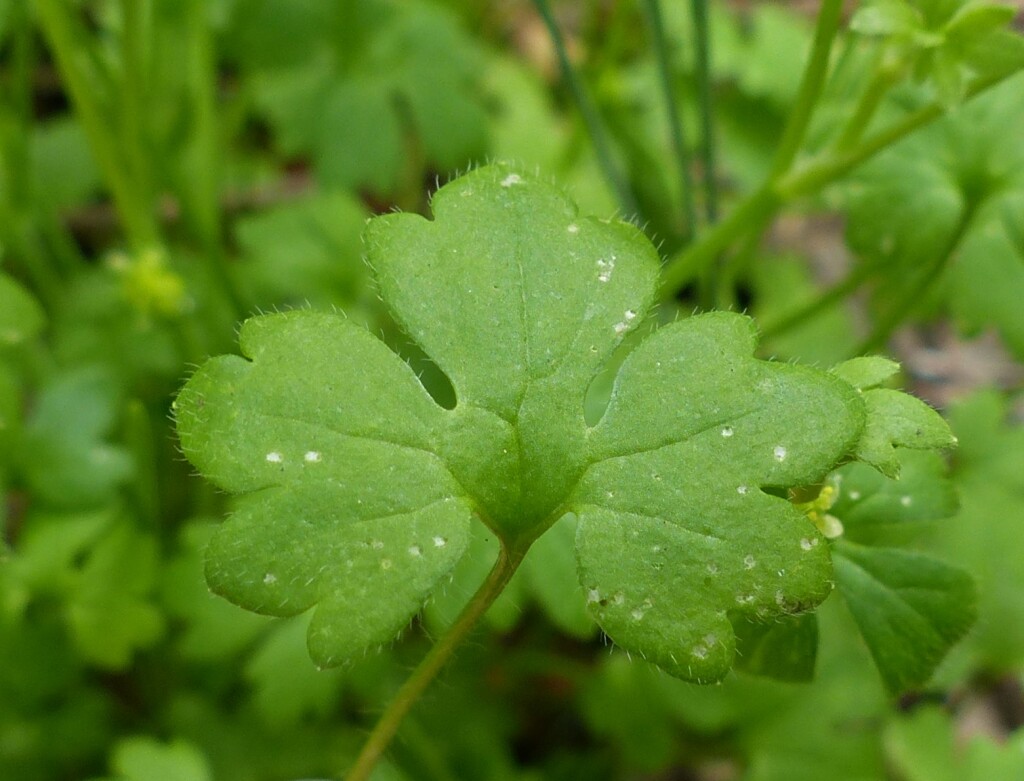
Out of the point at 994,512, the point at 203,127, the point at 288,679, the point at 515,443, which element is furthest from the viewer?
the point at 203,127

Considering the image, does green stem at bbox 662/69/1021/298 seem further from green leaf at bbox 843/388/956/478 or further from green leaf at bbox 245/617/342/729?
green leaf at bbox 245/617/342/729

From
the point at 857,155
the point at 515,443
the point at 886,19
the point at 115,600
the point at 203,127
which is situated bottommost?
the point at 115,600

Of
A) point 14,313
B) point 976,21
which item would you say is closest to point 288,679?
point 14,313

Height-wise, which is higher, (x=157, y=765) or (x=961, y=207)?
(x=961, y=207)

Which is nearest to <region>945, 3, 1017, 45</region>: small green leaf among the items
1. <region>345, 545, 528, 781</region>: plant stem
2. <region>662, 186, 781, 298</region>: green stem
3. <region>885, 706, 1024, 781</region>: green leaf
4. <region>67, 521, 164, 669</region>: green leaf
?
<region>662, 186, 781, 298</region>: green stem

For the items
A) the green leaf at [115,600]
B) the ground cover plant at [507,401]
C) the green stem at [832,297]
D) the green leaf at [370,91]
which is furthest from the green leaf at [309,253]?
the green stem at [832,297]

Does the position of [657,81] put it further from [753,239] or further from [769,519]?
[769,519]

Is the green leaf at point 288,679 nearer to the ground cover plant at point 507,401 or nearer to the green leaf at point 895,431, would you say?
the ground cover plant at point 507,401

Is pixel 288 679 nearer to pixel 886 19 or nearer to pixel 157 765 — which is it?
pixel 157 765
